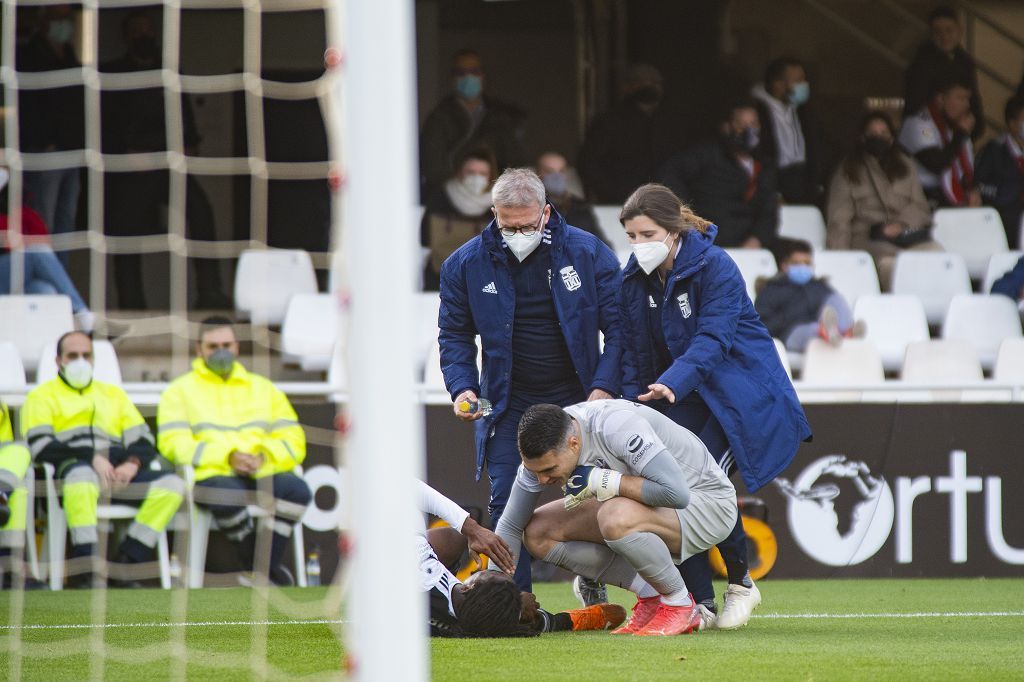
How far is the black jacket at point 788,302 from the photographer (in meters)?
10.2

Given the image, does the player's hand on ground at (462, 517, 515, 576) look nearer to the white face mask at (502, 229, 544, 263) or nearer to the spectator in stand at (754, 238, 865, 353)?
the white face mask at (502, 229, 544, 263)

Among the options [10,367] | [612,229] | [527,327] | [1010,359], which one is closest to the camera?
[527,327]

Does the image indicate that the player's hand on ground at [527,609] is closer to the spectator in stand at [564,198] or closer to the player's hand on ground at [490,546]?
the player's hand on ground at [490,546]

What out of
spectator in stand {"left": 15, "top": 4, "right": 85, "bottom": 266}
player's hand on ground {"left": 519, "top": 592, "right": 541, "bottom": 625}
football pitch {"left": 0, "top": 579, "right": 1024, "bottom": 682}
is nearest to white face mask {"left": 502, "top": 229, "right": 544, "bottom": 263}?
player's hand on ground {"left": 519, "top": 592, "right": 541, "bottom": 625}

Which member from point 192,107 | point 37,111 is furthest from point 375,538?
point 192,107

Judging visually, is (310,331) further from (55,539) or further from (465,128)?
(55,539)

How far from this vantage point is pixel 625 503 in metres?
5.41

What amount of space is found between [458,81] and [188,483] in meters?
4.05

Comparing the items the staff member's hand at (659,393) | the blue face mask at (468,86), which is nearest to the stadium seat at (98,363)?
the blue face mask at (468,86)

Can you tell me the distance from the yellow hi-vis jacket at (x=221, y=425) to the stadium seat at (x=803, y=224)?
490cm

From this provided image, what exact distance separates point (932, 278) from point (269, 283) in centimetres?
500

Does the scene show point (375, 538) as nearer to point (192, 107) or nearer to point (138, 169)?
point (138, 169)

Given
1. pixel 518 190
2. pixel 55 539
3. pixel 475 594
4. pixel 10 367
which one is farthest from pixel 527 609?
pixel 10 367

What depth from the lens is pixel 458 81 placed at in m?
11.0
